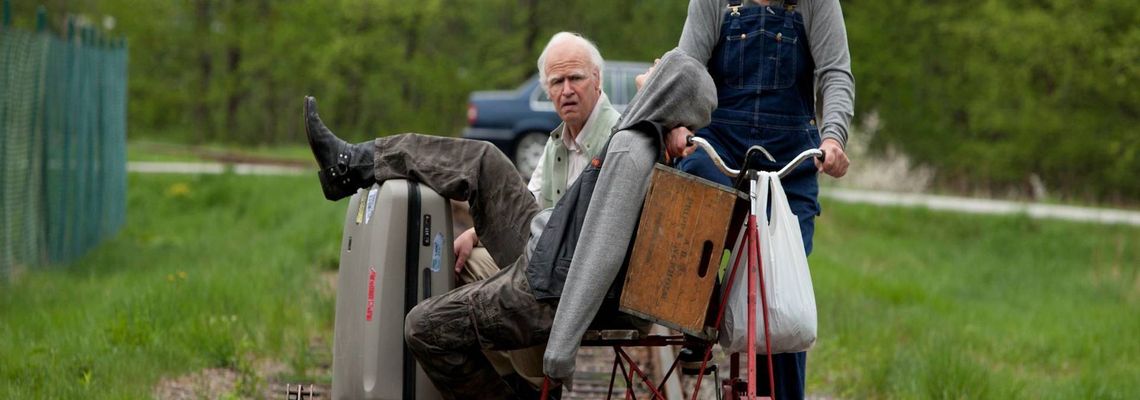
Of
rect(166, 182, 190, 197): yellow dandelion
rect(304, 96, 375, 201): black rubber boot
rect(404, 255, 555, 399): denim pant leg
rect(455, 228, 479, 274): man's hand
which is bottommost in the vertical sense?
rect(166, 182, 190, 197): yellow dandelion

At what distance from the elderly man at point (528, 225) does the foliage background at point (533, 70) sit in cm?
2337

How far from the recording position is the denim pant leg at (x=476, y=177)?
462 centimetres

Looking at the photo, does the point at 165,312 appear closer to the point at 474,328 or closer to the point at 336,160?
the point at 336,160

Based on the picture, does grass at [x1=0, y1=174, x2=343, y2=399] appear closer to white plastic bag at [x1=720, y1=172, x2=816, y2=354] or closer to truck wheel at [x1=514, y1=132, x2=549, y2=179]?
white plastic bag at [x1=720, y1=172, x2=816, y2=354]

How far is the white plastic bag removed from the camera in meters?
3.84

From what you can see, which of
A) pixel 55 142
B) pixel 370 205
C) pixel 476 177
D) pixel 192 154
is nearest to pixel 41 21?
pixel 55 142

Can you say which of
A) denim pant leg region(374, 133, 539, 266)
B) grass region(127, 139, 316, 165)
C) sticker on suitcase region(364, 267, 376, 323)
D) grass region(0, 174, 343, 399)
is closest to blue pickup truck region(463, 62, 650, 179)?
grass region(0, 174, 343, 399)

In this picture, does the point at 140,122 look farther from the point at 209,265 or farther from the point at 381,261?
the point at 381,261

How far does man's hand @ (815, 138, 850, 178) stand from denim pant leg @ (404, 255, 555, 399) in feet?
2.80

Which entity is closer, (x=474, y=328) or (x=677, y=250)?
(x=677, y=250)

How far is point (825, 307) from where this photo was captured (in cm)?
930

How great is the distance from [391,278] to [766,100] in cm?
127

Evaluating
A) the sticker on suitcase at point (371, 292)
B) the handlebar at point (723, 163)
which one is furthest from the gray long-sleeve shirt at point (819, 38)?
the sticker on suitcase at point (371, 292)

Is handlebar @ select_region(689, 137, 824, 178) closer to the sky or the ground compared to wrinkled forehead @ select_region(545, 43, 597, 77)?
closer to the ground
